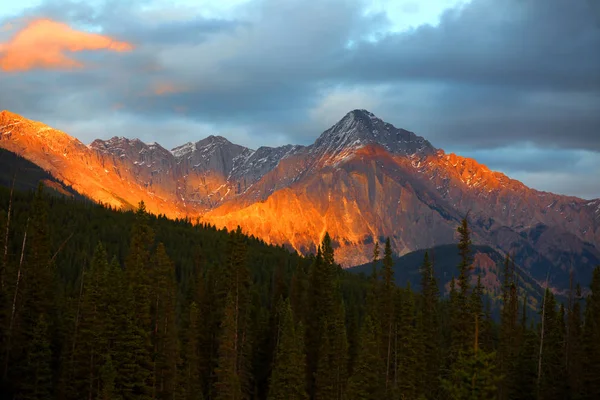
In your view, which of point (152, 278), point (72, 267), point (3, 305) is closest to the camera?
point (3, 305)

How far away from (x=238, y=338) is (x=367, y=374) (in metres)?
18.8

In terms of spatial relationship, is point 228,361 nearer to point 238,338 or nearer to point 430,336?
point 238,338

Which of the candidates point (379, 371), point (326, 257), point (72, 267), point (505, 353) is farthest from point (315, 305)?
point (72, 267)

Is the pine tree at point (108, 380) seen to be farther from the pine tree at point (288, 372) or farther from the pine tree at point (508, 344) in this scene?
the pine tree at point (508, 344)

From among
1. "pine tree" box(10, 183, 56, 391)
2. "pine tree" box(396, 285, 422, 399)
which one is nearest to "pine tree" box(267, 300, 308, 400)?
"pine tree" box(396, 285, 422, 399)

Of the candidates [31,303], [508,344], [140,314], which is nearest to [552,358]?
[508,344]

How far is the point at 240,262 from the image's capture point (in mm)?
84938

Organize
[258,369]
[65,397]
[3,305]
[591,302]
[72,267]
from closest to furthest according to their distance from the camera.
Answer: [65,397] → [3,305] → [591,302] → [258,369] → [72,267]

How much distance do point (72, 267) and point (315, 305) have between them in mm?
117452

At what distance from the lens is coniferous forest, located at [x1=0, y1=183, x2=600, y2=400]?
64188 millimetres

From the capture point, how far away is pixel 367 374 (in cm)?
7875

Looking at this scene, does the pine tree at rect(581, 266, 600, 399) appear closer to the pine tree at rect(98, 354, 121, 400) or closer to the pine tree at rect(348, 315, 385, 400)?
the pine tree at rect(348, 315, 385, 400)

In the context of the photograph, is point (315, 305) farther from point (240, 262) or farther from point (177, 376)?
point (177, 376)

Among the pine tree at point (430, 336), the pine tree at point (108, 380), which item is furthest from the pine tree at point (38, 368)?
the pine tree at point (430, 336)
